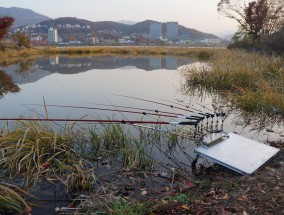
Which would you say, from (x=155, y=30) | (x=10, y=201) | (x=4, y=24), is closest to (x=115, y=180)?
(x=10, y=201)

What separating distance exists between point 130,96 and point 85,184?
6156 millimetres

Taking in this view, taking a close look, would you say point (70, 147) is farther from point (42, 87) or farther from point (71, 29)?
point (71, 29)

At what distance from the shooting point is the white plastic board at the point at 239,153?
381cm

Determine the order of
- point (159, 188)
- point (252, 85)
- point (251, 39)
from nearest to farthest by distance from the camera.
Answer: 1. point (159, 188)
2. point (252, 85)
3. point (251, 39)

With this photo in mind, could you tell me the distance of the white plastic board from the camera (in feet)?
12.5

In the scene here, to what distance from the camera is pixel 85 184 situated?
3.62 m

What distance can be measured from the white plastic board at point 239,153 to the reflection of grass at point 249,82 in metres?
2.63

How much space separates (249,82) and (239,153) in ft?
18.4

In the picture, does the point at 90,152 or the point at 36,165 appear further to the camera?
the point at 90,152

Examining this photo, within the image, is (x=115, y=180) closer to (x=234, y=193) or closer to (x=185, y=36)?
(x=234, y=193)

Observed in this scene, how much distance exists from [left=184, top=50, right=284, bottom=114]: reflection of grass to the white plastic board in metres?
2.63

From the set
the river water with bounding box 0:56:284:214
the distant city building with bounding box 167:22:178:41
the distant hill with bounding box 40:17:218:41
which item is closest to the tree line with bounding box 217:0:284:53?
the river water with bounding box 0:56:284:214

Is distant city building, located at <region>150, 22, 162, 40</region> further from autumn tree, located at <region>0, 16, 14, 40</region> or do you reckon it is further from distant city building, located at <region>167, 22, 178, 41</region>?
autumn tree, located at <region>0, 16, 14, 40</region>

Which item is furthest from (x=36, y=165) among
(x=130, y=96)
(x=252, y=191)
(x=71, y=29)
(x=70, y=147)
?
(x=71, y=29)
